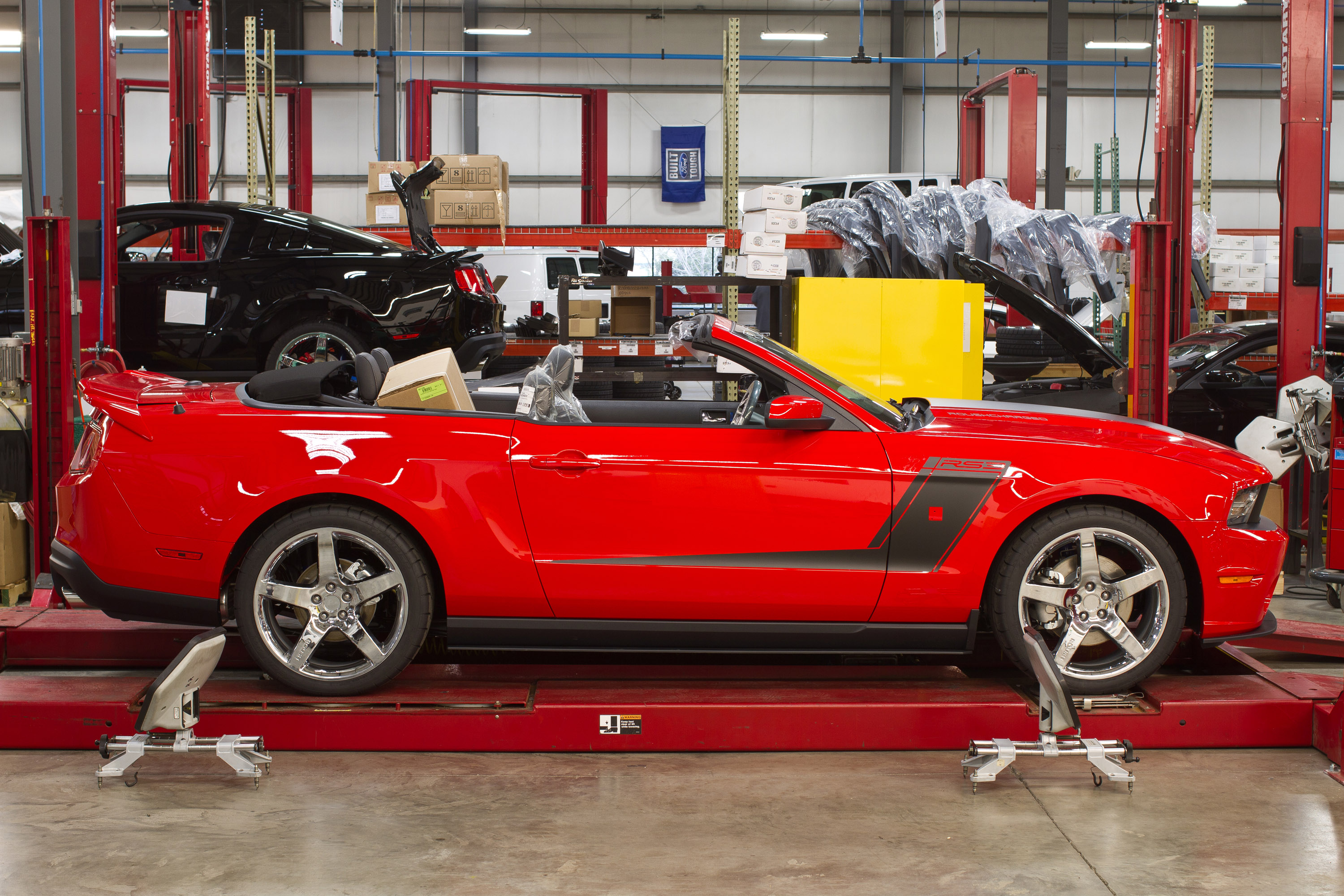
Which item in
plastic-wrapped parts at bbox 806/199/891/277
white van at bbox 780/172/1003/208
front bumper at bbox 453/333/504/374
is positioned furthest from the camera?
white van at bbox 780/172/1003/208

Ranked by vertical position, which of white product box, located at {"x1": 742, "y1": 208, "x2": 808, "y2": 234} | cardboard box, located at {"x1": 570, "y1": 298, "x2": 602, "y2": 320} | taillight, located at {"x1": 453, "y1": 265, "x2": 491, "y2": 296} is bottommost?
cardboard box, located at {"x1": 570, "y1": 298, "x2": 602, "y2": 320}

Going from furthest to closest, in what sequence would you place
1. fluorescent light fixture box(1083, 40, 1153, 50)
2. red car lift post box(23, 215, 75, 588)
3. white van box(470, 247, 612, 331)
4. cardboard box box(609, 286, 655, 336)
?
fluorescent light fixture box(1083, 40, 1153, 50) < white van box(470, 247, 612, 331) < cardboard box box(609, 286, 655, 336) < red car lift post box(23, 215, 75, 588)

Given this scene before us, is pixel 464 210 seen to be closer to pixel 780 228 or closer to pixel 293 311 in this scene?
pixel 293 311

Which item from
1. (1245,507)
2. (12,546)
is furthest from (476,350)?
(1245,507)

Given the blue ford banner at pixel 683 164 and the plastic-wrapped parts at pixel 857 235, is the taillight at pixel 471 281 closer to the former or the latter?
the plastic-wrapped parts at pixel 857 235

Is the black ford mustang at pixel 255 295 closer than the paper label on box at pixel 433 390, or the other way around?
the paper label on box at pixel 433 390

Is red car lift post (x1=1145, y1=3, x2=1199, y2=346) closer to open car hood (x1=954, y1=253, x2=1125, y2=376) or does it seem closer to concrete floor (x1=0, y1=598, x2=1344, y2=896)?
open car hood (x1=954, y1=253, x2=1125, y2=376)

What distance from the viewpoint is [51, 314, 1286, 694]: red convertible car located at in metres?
3.68

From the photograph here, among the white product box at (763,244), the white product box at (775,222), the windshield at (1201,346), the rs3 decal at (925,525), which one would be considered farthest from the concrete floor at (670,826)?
the windshield at (1201,346)

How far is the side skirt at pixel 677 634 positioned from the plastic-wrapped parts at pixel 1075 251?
6093mm

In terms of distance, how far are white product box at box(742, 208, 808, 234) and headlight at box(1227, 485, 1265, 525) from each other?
14.4ft

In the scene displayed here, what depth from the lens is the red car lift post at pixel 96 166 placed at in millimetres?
5715

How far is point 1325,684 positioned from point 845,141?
20460mm

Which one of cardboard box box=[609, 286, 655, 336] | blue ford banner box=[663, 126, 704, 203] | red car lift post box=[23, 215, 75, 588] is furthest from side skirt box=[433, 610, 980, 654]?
blue ford banner box=[663, 126, 704, 203]
